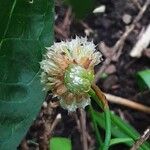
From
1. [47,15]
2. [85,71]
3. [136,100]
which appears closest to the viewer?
[85,71]

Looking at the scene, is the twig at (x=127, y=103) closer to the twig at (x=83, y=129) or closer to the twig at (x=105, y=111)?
the twig at (x=83, y=129)

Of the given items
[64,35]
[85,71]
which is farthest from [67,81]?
[64,35]

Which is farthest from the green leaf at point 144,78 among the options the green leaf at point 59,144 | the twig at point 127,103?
the green leaf at point 59,144

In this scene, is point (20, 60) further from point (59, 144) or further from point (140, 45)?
point (140, 45)

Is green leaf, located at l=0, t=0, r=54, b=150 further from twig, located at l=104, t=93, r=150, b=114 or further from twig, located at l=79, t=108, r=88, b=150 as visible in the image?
twig, located at l=104, t=93, r=150, b=114

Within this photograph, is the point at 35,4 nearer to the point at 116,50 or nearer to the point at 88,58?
the point at 88,58

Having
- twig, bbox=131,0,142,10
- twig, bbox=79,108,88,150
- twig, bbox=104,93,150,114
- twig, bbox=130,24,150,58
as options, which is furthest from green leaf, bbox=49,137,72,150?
twig, bbox=131,0,142,10
